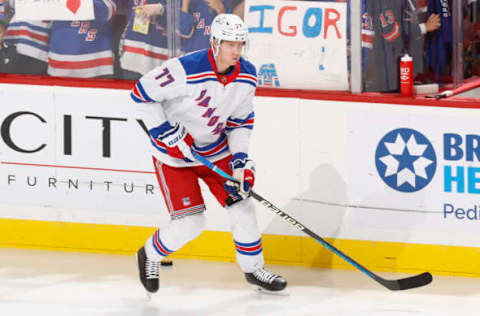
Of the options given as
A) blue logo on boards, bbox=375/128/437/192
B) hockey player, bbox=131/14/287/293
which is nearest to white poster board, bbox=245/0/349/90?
blue logo on boards, bbox=375/128/437/192

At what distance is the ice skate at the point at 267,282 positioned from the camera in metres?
4.59

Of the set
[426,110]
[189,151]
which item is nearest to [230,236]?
[189,151]

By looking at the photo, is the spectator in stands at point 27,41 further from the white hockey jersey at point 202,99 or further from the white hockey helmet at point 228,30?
the white hockey helmet at point 228,30

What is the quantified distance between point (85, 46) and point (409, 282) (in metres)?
2.00

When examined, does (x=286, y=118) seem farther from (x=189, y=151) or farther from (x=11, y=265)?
(x=11, y=265)

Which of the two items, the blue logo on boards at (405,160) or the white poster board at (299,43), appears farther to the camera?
the white poster board at (299,43)

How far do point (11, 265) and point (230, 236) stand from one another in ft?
3.44

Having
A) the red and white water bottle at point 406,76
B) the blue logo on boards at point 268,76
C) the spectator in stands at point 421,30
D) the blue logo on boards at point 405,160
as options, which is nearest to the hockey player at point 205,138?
the blue logo on boards at point 268,76

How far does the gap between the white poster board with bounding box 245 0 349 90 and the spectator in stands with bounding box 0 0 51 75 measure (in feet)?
3.54

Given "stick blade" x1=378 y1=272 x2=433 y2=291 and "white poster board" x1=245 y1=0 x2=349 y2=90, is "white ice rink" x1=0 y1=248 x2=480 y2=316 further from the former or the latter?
"white poster board" x1=245 y1=0 x2=349 y2=90

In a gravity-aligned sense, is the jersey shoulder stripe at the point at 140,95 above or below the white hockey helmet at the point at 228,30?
below

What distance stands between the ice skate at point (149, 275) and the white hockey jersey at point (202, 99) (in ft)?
1.49

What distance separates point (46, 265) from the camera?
5031 mm

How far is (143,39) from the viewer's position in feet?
17.0
